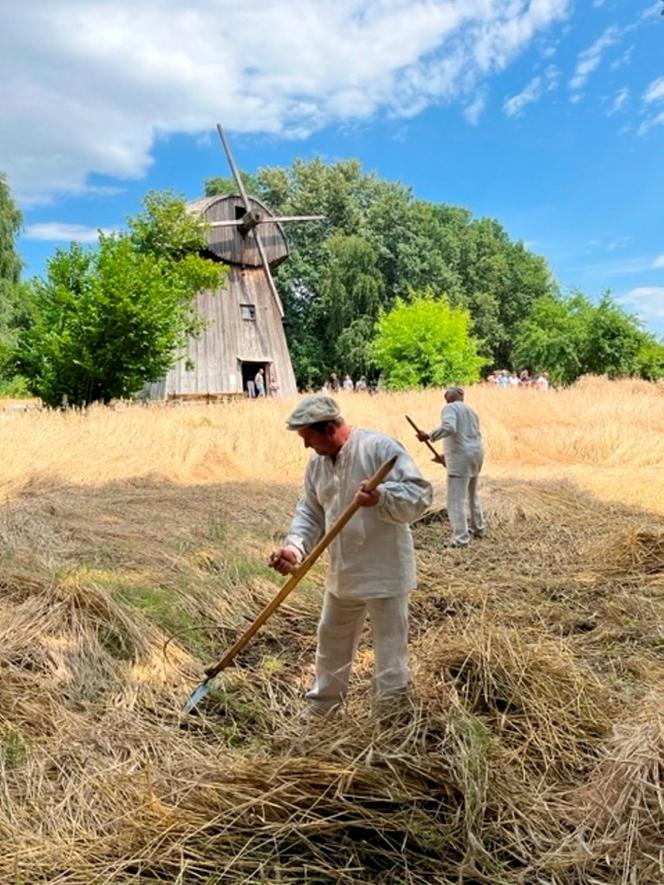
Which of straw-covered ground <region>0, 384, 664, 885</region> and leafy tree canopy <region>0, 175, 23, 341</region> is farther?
leafy tree canopy <region>0, 175, 23, 341</region>

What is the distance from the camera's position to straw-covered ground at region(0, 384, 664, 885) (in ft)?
6.48

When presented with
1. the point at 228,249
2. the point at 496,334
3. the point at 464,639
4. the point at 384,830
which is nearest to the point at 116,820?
the point at 384,830

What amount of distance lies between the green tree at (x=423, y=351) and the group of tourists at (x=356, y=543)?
19819 millimetres

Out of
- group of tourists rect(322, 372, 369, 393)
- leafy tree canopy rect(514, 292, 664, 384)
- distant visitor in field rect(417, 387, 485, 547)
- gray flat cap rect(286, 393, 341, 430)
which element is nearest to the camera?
gray flat cap rect(286, 393, 341, 430)

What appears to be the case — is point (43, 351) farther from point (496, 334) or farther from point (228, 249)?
point (496, 334)

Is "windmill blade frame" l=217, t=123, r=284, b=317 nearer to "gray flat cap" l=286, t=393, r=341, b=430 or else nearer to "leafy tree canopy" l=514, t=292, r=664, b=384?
"leafy tree canopy" l=514, t=292, r=664, b=384

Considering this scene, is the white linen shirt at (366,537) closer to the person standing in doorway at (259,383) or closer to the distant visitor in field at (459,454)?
the distant visitor in field at (459,454)

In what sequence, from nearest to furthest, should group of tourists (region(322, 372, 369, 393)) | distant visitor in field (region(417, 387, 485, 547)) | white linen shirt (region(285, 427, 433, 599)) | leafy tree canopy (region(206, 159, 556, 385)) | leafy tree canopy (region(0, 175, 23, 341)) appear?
white linen shirt (region(285, 427, 433, 599)) → distant visitor in field (region(417, 387, 485, 547)) → group of tourists (region(322, 372, 369, 393)) → leafy tree canopy (region(0, 175, 23, 341)) → leafy tree canopy (region(206, 159, 556, 385))

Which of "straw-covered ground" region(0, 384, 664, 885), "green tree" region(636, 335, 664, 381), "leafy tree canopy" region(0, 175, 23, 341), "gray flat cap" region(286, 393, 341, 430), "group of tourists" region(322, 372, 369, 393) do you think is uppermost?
Result: "leafy tree canopy" region(0, 175, 23, 341)

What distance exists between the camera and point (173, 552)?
537cm

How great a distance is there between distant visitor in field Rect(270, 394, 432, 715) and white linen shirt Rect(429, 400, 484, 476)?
368cm

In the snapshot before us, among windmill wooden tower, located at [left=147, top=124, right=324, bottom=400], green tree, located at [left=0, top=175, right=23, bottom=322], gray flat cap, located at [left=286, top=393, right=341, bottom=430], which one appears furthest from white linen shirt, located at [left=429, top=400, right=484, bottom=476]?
green tree, located at [left=0, top=175, right=23, bottom=322]

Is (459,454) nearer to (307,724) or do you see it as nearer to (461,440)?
(461,440)

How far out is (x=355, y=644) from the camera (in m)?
2.81
